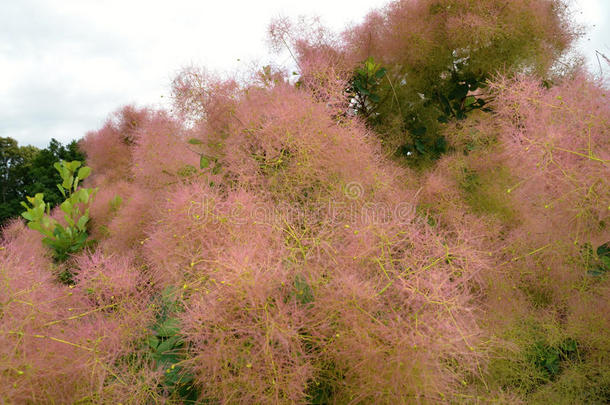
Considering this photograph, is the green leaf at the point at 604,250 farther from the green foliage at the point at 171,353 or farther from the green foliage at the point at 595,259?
the green foliage at the point at 171,353

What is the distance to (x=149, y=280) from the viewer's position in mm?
1160

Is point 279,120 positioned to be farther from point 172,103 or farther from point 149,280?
point 149,280

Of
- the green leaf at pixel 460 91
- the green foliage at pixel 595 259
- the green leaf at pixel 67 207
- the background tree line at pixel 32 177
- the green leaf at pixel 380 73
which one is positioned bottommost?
the green foliage at pixel 595 259

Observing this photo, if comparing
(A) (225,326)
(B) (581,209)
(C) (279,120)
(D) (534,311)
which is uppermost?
(C) (279,120)

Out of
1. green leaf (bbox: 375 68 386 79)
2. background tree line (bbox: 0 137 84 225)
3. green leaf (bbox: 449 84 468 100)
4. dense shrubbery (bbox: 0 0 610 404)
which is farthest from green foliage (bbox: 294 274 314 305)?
background tree line (bbox: 0 137 84 225)

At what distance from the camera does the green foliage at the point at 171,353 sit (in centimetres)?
88

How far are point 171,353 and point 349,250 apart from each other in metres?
0.51

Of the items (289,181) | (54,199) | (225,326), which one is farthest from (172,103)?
(54,199)

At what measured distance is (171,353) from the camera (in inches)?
36.2

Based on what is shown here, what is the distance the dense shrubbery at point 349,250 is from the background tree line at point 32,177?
2.83m

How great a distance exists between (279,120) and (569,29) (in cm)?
163

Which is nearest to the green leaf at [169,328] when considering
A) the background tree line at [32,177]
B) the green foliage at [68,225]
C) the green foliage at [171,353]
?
the green foliage at [171,353]

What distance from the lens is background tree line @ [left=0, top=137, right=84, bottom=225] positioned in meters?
4.10

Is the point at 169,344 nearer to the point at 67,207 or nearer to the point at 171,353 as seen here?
the point at 171,353
